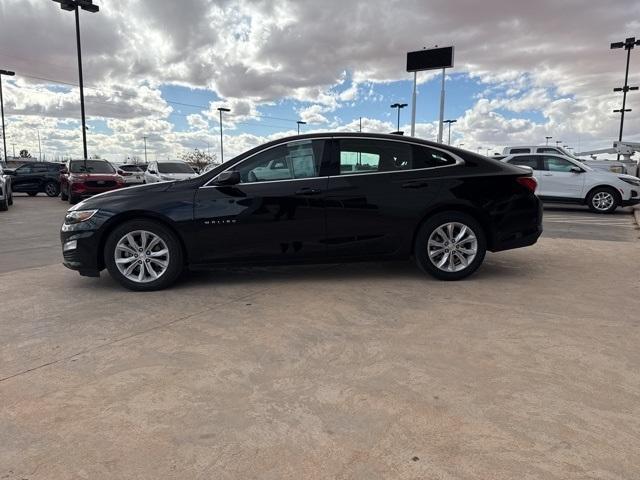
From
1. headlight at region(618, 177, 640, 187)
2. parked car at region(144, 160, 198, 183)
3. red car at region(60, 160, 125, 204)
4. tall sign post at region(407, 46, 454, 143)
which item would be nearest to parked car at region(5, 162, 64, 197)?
red car at region(60, 160, 125, 204)

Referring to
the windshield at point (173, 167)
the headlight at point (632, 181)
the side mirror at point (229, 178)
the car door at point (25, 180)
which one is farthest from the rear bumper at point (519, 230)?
the car door at point (25, 180)

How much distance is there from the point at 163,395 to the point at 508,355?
2.24 m

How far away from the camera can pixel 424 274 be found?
18.6ft

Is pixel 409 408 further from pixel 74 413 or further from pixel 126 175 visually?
pixel 126 175

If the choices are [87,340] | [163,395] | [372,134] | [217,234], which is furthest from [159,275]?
[372,134]

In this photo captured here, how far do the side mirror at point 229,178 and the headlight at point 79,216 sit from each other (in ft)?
4.30

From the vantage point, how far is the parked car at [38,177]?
21.1m

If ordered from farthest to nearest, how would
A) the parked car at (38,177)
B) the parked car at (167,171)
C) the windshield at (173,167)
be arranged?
1. the parked car at (38,177)
2. the windshield at (173,167)
3. the parked car at (167,171)

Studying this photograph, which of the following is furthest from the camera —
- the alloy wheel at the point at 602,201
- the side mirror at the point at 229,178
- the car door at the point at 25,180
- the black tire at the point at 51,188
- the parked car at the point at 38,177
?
the black tire at the point at 51,188

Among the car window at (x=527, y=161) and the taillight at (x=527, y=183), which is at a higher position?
the car window at (x=527, y=161)

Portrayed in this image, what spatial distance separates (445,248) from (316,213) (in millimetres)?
1466

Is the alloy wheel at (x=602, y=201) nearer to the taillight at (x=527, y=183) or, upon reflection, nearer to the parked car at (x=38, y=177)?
the taillight at (x=527, y=183)

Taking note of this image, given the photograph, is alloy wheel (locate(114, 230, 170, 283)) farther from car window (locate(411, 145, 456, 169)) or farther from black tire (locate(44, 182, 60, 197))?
black tire (locate(44, 182, 60, 197))

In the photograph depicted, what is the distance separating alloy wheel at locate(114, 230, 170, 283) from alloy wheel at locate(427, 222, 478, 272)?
2.83 metres
